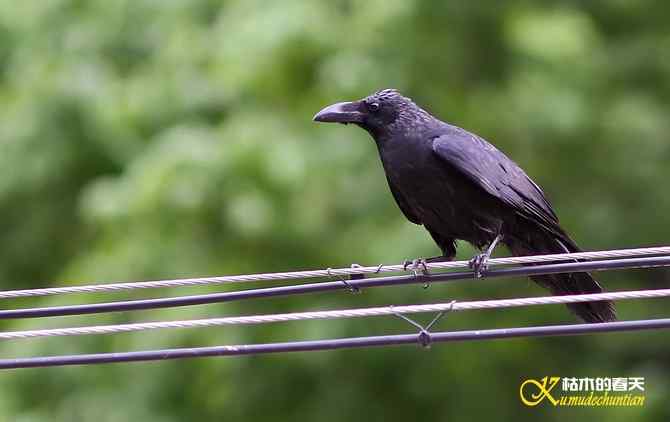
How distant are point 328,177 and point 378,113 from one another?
10.4ft

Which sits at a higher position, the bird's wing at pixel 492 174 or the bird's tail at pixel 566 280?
the bird's wing at pixel 492 174

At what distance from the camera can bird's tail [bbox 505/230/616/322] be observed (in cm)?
649

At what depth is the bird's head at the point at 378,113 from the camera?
6984 millimetres

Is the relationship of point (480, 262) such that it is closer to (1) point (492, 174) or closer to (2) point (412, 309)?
(1) point (492, 174)

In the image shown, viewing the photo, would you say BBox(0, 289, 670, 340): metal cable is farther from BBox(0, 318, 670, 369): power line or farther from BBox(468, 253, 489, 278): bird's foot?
BBox(468, 253, 489, 278): bird's foot

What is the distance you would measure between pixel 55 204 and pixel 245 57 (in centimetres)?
320

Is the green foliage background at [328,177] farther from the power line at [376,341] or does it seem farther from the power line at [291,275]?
the power line at [376,341]

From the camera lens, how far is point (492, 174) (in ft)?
21.8

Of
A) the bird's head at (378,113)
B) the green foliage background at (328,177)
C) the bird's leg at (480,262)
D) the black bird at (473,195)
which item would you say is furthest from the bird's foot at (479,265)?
the green foliage background at (328,177)

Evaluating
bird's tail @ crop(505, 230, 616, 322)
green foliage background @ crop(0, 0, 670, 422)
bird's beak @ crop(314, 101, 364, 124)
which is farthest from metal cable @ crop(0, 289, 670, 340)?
green foliage background @ crop(0, 0, 670, 422)

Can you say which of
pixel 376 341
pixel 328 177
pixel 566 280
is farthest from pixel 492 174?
pixel 328 177

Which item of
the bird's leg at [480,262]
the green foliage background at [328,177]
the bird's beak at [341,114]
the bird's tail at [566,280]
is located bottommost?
the green foliage background at [328,177]

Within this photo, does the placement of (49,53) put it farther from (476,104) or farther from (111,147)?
(476,104)

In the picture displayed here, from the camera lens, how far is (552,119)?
1017 cm
